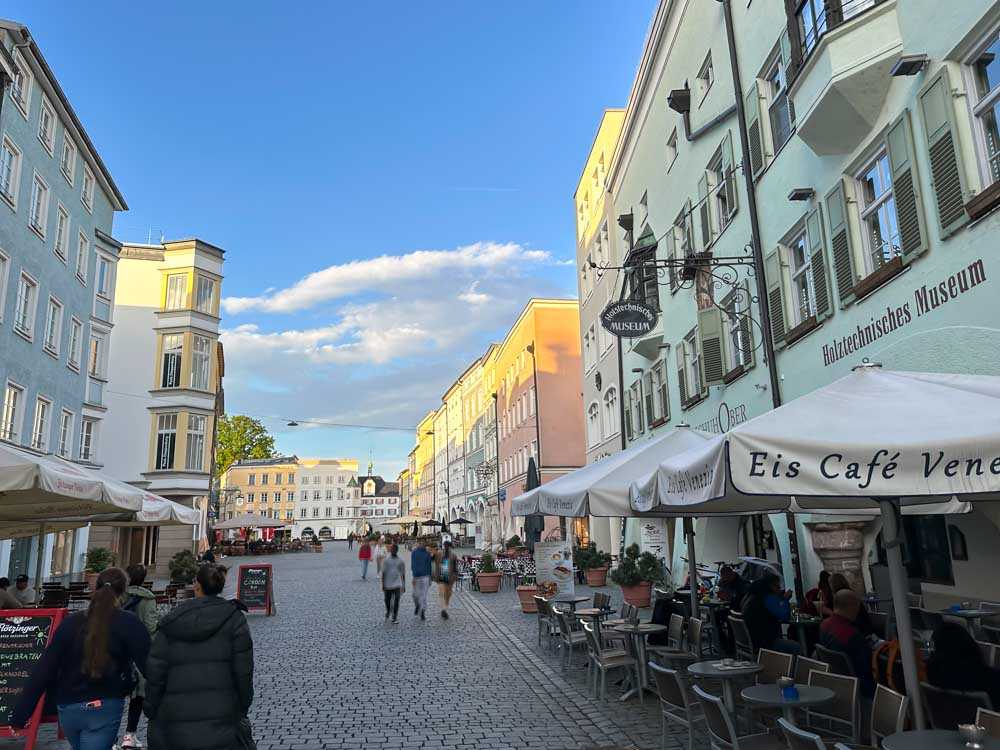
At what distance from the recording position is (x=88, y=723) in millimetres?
5578

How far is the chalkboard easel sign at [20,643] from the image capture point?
753 cm

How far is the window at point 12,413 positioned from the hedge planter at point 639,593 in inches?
696

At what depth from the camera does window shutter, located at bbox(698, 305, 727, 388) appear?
18125 millimetres

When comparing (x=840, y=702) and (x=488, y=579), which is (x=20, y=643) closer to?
(x=840, y=702)

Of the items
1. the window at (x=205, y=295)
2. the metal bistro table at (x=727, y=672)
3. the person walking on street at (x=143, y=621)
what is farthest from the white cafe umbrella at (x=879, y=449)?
the window at (x=205, y=295)

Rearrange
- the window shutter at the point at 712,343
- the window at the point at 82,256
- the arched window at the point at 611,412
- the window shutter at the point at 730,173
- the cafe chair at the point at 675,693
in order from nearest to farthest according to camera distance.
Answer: the cafe chair at the point at 675,693 → the window shutter at the point at 730,173 → the window shutter at the point at 712,343 → the window at the point at 82,256 → the arched window at the point at 611,412

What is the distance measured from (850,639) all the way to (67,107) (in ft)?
91.7

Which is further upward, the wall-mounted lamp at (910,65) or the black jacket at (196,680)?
the wall-mounted lamp at (910,65)

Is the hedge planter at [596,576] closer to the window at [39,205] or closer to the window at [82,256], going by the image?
the window at [39,205]

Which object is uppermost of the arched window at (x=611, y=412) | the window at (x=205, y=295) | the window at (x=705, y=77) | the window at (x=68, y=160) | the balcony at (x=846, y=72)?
the window at (x=68, y=160)

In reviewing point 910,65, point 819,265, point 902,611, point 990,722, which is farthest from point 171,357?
point 990,722

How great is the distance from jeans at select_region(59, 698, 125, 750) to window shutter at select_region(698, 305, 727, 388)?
15.0 m

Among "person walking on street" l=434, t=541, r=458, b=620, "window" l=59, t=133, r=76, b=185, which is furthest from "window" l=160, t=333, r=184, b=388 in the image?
"person walking on street" l=434, t=541, r=458, b=620

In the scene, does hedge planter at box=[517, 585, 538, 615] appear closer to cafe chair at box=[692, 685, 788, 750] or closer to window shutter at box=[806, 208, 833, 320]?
window shutter at box=[806, 208, 833, 320]
